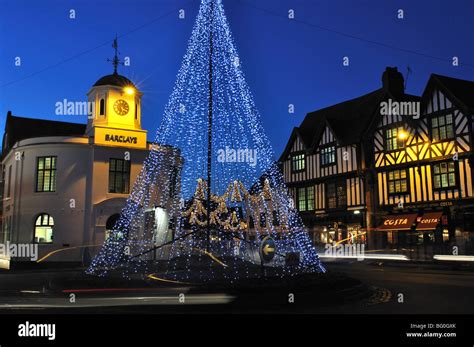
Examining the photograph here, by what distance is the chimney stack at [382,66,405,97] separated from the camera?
Answer: 36.2m

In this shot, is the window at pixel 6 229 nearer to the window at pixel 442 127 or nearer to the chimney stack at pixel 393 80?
the window at pixel 442 127

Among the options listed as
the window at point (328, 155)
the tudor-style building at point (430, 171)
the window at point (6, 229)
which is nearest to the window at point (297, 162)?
the window at point (328, 155)

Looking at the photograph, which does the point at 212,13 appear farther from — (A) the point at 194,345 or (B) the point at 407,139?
(B) the point at 407,139

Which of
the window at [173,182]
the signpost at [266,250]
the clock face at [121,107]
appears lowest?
the signpost at [266,250]

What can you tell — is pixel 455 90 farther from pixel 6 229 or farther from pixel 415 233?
pixel 6 229

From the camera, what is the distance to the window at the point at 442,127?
30.0 m

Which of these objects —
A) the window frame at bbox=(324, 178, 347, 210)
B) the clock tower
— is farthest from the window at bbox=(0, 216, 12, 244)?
the window frame at bbox=(324, 178, 347, 210)

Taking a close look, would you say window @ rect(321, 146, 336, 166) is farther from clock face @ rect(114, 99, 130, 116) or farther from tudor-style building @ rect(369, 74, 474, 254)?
clock face @ rect(114, 99, 130, 116)

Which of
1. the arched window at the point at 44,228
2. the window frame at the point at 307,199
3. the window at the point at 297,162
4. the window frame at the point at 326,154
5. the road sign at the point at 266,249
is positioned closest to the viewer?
the road sign at the point at 266,249

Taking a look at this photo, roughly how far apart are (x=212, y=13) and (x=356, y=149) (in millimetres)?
22656

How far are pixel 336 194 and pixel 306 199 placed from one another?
369 cm

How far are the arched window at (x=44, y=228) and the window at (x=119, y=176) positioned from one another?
12.1ft

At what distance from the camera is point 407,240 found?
33.1m

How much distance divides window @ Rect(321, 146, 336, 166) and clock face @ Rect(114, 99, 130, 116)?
57.6 ft
